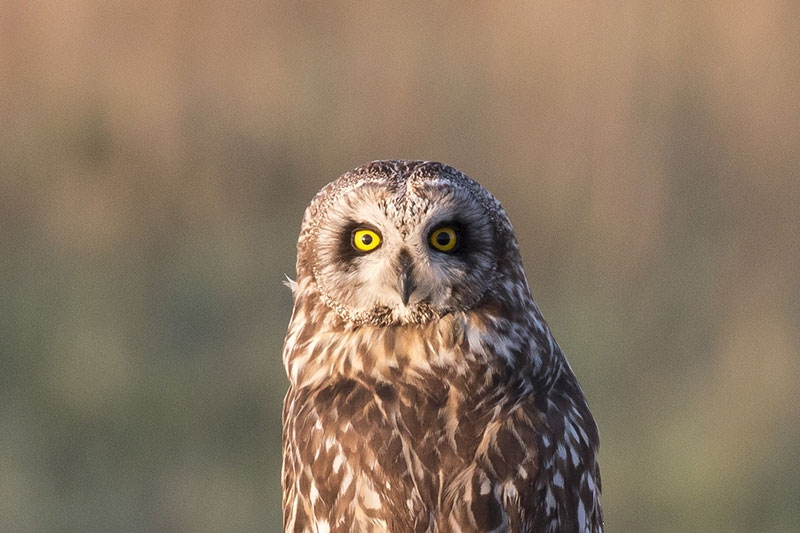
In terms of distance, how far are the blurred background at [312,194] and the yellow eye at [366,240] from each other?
2.99 metres

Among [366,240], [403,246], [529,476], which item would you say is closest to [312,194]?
[366,240]

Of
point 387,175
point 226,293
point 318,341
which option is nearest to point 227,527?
point 226,293

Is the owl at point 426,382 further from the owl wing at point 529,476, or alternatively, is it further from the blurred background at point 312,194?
the blurred background at point 312,194

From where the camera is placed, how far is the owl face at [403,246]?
3.81m

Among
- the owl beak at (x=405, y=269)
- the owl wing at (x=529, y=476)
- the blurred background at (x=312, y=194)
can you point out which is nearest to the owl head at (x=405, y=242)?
the owl beak at (x=405, y=269)

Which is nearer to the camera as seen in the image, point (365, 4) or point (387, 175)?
point (387, 175)

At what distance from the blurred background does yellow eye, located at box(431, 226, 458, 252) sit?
10.1 feet

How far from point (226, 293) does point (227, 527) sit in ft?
4.42

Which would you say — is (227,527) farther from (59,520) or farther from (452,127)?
(452,127)

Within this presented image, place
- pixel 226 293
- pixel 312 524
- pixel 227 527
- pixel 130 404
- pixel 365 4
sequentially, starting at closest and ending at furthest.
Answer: pixel 312 524 → pixel 227 527 → pixel 130 404 → pixel 226 293 → pixel 365 4

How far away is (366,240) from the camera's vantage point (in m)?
3.92

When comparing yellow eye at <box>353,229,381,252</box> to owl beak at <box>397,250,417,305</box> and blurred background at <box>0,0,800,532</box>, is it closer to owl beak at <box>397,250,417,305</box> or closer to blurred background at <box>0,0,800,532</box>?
owl beak at <box>397,250,417,305</box>

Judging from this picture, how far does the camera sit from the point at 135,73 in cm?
843

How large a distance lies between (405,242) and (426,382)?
1.18 feet
